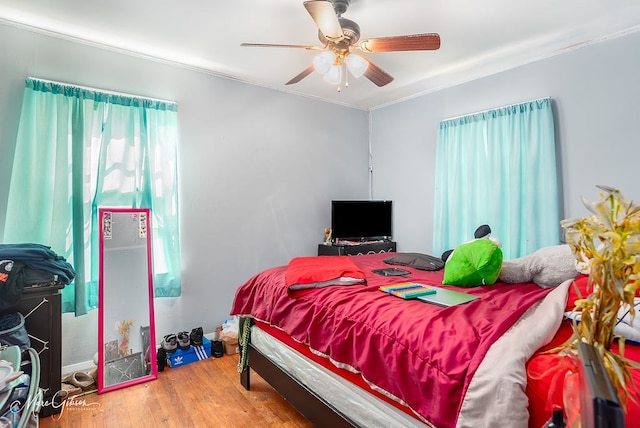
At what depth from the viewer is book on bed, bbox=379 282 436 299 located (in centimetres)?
170

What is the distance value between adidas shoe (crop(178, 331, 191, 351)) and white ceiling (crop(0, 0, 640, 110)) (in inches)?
96.2

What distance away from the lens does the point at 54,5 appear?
2.23m

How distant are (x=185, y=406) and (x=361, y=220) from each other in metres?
2.64

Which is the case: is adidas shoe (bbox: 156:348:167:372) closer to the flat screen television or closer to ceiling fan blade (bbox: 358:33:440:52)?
the flat screen television

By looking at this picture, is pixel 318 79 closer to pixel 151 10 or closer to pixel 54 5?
pixel 151 10

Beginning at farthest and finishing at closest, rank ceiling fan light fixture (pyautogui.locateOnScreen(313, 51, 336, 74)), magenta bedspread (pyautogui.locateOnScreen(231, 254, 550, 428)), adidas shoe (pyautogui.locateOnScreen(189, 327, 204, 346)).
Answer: adidas shoe (pyautogui.locateOnScreen(189, 327, 204, 346)) → ceiling fan light fixture (pyautogui.locateOnScreen(313, 51, 336, 74)) → magenta bedspread (pyautogui.locateOnScreen(231, 254, 550, 428))

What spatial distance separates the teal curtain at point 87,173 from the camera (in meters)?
2.43

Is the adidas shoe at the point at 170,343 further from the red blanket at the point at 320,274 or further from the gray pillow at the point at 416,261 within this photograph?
the gray pillow at the point at 416,261

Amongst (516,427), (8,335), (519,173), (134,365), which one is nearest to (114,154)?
(8,335)

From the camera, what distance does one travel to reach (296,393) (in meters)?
1.87

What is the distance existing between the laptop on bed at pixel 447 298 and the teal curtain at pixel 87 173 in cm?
224

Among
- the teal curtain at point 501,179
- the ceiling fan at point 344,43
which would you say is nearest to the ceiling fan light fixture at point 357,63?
the ceiling fan at point 344,43

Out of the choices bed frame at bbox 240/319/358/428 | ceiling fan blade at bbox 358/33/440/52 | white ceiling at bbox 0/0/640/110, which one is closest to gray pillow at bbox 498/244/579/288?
bed frame at bbox 240/319/358/428

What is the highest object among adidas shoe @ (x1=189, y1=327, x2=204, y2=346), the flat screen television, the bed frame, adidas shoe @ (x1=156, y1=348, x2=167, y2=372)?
the flat screen television
